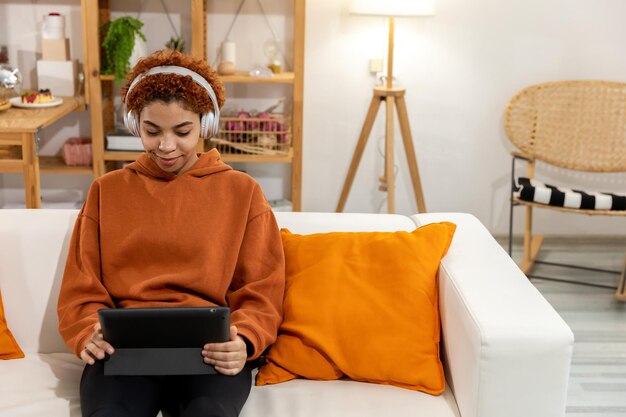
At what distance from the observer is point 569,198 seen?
381 cm

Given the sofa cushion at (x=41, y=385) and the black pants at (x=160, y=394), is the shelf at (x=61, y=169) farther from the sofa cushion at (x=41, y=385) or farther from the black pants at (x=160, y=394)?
the black pants at (x=160, y=394)

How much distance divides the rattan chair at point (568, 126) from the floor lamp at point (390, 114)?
49 centimetres

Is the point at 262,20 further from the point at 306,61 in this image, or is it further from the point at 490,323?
the point at 490,323

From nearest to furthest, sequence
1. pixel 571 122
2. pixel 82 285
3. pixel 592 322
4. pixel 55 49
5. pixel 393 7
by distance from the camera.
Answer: pixel 82 285
pixel 592 322
pixel 393 7
pixel 55 49
pixel 571 122

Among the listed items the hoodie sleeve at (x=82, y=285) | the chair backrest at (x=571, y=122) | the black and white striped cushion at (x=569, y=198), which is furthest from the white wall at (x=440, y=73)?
the hoodie sleeve at (x=82, y=285)

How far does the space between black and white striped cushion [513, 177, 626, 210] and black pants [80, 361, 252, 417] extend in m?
2.26

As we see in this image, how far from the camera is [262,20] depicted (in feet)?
14.3

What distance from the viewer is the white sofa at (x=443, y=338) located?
1.80 meters

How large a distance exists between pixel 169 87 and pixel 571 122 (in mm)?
2758

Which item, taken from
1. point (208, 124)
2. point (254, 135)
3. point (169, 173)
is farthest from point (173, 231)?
point (254, 135)

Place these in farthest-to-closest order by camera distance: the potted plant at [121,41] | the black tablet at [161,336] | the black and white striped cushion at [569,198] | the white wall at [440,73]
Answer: the white wall at [440,73]
the potted plant at [121,41]
the black and white striped cushion at [569,198]
the black tablet at [161,336]

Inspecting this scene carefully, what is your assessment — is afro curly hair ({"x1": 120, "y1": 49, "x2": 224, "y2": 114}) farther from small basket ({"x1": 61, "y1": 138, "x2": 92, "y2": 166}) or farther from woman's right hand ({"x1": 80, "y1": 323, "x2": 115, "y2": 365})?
small basket ({"x1": 61, "y1": 138, "x2": 92, "y2": 166})

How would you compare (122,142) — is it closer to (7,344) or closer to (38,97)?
(38,97)

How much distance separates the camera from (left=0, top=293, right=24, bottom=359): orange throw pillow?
83.8 inches
